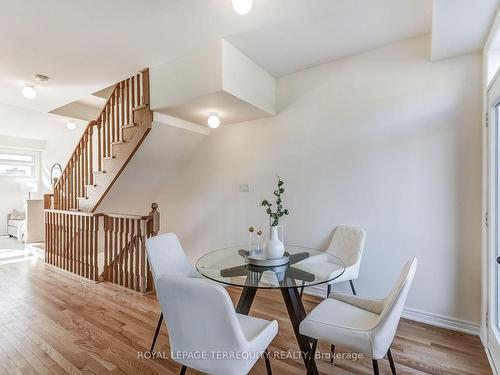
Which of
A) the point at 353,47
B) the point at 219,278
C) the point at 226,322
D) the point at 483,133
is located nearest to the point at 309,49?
the point at 353,47

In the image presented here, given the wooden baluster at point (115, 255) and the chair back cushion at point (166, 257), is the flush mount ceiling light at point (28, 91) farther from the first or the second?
the chair back cushion at point (166, 257)

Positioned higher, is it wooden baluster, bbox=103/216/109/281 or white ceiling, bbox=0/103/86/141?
white ceiling, bbox=0/103/86/141

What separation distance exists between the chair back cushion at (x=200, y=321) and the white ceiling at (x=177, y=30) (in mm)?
2034

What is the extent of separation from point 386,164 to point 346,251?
980mm

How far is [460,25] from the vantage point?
190 centimetres

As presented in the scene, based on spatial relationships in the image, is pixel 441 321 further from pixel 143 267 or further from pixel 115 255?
pixel 115 255

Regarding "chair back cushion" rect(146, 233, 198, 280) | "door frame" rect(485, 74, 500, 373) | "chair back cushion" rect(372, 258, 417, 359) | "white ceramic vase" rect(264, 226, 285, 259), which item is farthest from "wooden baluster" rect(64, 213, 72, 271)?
"door frame" rect(485, 74, 500, 373)

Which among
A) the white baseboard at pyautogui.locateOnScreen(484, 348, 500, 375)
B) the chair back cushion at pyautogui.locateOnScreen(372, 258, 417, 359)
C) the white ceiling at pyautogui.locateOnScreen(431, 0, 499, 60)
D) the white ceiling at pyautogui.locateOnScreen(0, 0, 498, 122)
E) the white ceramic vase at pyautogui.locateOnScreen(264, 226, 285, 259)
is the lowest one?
the white baseboard at pyautogui.locateOnScreen(484, 348, 500, 375)

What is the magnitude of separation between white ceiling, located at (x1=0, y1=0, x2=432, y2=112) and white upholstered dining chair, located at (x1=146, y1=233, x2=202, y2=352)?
1.85 meters

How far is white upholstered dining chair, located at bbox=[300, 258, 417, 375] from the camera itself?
1.34m

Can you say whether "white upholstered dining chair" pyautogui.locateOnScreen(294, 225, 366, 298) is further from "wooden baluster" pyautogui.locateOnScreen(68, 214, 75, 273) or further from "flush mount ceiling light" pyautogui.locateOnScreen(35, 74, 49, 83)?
"flush mount ceiling light" pyautogui.locateOnScreen(35, 74, 49, 83)

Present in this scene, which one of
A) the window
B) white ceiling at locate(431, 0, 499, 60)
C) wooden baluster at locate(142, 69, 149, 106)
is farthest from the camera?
the window

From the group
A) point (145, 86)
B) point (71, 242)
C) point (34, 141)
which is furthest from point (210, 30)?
point (34, 141)

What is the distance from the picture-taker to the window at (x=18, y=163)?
725cm
